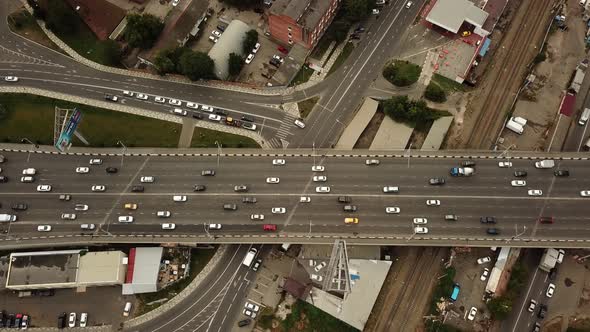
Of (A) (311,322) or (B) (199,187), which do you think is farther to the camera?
(B) (199,187)

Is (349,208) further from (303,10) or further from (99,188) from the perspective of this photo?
(99,188)

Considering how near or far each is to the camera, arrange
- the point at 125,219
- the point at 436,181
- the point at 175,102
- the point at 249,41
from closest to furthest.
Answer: the point at 125,219, the point at 436,181, the point at 175,102, the point at 249,41

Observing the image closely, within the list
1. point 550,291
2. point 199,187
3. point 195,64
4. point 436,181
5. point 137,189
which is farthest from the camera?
point 195,64

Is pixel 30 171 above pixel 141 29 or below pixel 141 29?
below

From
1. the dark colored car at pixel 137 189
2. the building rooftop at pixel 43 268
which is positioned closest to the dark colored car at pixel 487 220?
the dark colored car at pixel 137 189

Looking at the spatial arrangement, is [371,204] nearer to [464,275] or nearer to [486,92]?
[464,275]

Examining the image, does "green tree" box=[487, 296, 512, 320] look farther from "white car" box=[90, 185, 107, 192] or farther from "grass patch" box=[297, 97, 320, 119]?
"white car" box=[90, 185, 107, 192]

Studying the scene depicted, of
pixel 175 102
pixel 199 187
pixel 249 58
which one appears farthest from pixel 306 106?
pixel 199 187

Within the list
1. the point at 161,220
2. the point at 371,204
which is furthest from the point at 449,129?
the point at 161,220
